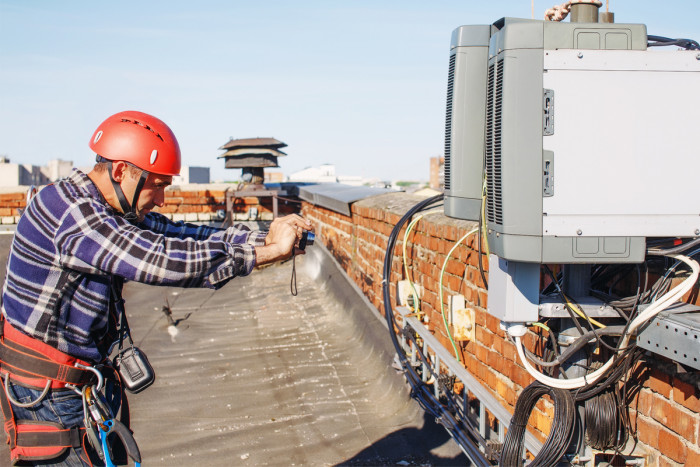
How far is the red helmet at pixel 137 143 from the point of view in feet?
9.33

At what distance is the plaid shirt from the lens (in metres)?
2.51

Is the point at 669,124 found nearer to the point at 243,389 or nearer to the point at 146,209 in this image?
the point at 146,209

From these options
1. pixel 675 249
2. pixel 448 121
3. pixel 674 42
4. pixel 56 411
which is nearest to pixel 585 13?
pixel 674 42

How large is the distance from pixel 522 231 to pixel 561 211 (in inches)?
6.0

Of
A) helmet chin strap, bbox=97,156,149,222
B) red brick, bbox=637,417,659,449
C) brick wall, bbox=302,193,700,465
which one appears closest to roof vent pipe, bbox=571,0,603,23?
brick wall, bbox=302,193,700,465

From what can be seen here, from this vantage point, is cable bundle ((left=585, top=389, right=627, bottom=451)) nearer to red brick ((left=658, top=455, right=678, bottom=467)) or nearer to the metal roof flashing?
red brick ((left=658, top=455, right=678, bottom=467))

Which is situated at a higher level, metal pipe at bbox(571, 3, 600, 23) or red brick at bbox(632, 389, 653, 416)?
metal pipe at bbox(571, 3, 600, 23)

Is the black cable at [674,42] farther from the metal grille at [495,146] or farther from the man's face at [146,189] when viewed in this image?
the man's face at [146,189]

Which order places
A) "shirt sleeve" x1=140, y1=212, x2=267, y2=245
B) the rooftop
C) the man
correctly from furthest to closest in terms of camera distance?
the rooftop, "shirt sleeve" x1=140, y1=212, x2=267, y2=245, the man

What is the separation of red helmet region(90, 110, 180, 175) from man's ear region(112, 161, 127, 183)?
22mm

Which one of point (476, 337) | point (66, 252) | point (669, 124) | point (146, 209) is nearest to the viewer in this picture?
point (669, 124)

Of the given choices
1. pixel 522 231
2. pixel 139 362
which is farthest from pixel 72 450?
pixel 522 231

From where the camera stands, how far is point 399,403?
483 cm

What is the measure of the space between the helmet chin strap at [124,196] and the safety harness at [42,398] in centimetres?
64
